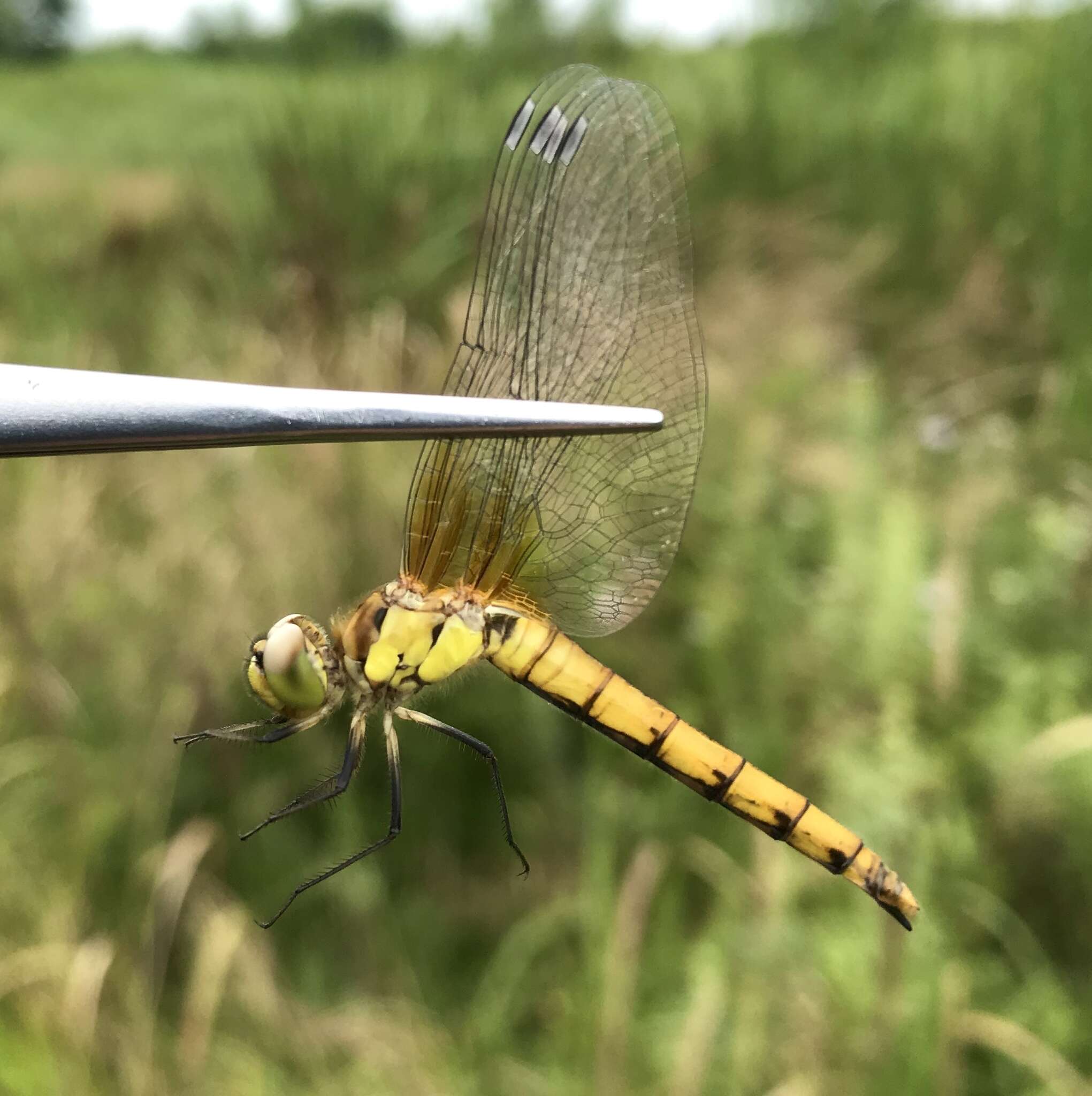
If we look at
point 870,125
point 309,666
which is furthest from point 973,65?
A: point 309,666

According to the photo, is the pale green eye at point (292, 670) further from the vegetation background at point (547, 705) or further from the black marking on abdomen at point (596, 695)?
the black marking on abdomen at point (596, 695)

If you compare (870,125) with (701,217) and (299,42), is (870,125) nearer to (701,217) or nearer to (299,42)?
(701,217)

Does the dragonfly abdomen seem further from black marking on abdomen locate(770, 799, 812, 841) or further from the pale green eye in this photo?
the pale green eye

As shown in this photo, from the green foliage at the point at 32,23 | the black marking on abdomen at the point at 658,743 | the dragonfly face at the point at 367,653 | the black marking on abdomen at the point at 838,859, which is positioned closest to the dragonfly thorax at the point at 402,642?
the dragonfly face at the point at 367,653

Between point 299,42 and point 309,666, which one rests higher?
point 299,42

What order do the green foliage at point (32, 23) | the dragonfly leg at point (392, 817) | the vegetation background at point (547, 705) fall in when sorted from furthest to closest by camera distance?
the green foliage at point (32, 23) < the vegetation background at point (547, 705) < the dragonfly leg at point (392, 817)

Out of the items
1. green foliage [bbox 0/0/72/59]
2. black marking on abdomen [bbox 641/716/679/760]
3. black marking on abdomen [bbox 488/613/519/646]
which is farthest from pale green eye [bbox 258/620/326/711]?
green foliage [bbox 0/0/72/59]
